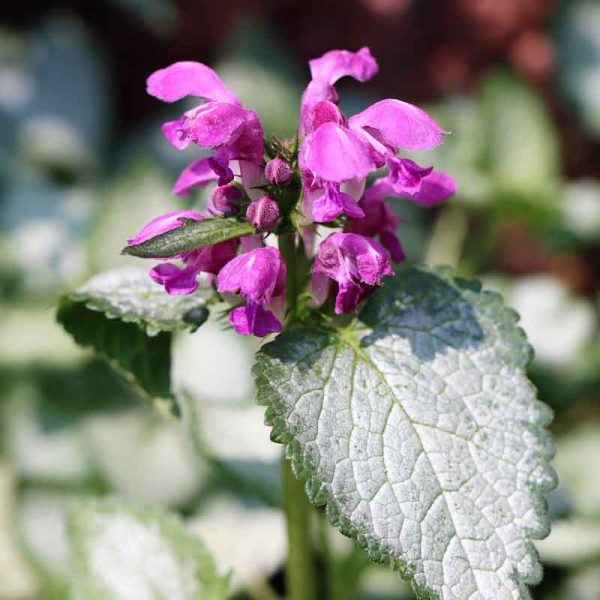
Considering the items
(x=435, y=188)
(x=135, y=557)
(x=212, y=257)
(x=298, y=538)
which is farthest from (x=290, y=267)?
(x=135, y=557)

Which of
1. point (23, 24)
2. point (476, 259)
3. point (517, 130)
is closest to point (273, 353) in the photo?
point (476, 259)

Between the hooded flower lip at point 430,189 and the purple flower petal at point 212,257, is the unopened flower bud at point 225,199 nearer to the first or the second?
the purple flower petal at point 212,257

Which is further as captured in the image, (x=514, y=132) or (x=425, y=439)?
(x=514, y=132)

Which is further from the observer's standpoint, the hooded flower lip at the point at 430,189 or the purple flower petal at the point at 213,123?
the hooded flower lip at the point at 430,189

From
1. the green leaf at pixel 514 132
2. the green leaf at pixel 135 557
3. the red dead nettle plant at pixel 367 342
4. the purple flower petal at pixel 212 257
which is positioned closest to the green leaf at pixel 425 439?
the red dead nettle plant at pixel 367 342

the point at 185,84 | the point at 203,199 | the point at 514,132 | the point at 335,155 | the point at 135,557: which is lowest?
the point at 135,557

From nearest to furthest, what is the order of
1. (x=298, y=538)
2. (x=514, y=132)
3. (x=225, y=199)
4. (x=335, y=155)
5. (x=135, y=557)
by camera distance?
1. (x=335, y=155)
2. (x=225, y=199)
3. (x=298, y=538)
4. (x=135, y=557)
5. (x=514, y=132)

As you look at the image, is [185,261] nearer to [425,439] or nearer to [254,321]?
[254,321]
